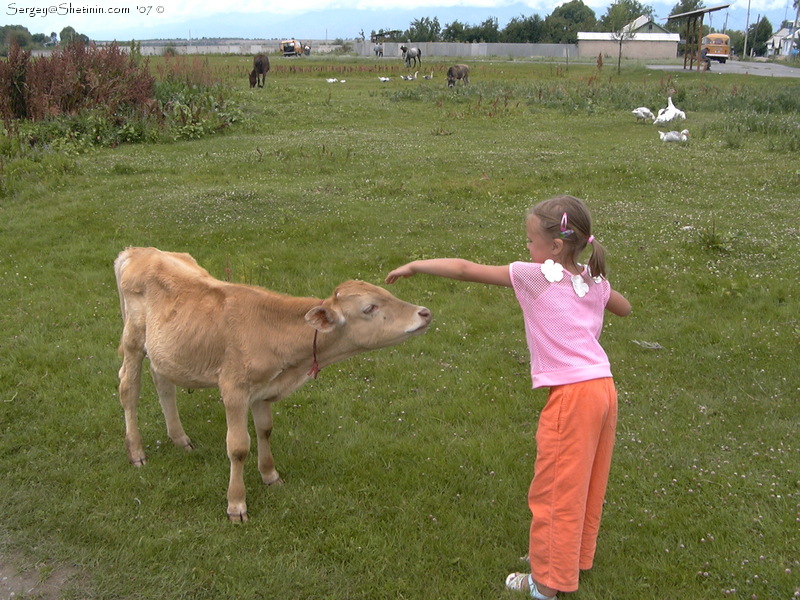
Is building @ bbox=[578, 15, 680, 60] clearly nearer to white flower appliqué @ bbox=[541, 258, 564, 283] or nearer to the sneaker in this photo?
white flower appliqué @ bbox=[541, 258, 564, 283]

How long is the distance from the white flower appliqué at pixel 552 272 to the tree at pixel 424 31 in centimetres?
10909

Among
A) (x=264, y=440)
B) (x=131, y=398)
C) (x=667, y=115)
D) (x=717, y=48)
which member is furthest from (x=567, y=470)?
(x=717, y=48)

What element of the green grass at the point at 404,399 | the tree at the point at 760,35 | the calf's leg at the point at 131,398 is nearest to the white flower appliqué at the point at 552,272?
the green grass at the point at 404,399

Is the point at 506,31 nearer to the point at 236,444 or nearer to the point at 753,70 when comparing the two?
the point at 753,70

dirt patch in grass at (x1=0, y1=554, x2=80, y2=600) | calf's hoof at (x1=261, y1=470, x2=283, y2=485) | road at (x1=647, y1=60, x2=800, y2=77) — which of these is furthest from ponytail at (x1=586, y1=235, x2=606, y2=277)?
road at (x1=647, y1=60, x2=800, y2=77)

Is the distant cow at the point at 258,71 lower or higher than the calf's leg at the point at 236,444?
higher

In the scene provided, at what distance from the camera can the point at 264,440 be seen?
5691mm

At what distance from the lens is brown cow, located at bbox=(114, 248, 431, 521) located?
4992 mm

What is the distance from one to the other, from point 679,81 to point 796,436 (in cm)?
3908

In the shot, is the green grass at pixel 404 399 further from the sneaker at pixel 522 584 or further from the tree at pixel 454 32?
the tree at pixel 454 32

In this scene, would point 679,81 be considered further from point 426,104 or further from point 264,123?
point 264,123

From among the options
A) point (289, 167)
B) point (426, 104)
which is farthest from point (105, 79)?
point (426, 104)

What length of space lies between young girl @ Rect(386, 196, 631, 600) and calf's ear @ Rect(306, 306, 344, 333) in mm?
819

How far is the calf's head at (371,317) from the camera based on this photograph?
490cm
